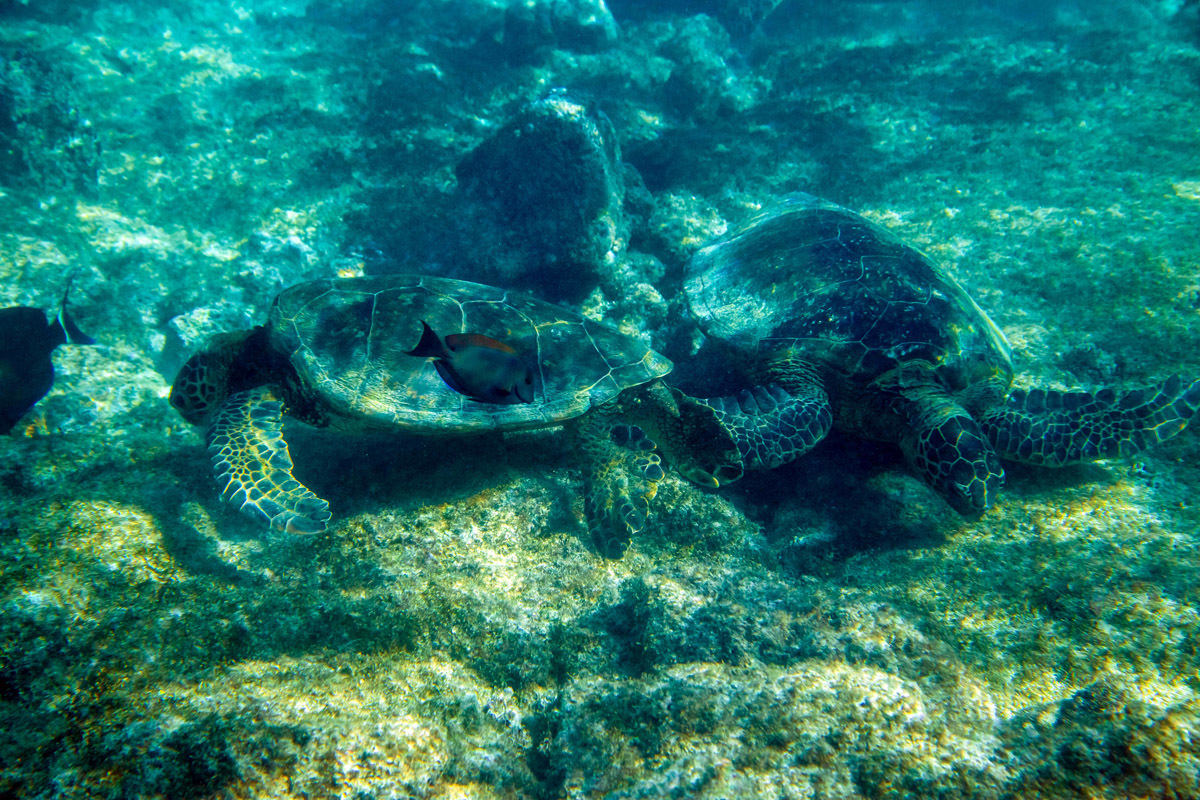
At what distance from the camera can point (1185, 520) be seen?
2580 mm

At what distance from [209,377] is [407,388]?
1.75 metres

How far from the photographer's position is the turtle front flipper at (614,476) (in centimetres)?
299

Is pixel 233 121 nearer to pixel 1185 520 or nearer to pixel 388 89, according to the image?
pixel 388 89

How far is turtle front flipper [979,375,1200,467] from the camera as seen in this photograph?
2.96 metres

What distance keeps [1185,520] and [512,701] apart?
3.86 meters

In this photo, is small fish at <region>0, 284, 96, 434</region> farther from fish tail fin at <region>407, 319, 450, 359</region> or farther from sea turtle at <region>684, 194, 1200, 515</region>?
sea turtle at <region>684, 194, 1200, 515</region>

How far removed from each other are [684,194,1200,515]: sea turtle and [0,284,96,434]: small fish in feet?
17.9

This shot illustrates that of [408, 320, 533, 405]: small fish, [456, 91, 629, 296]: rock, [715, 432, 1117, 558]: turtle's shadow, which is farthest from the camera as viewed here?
[456, 91, 629, 296]: rock

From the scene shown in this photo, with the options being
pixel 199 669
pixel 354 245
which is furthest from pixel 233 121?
pixel 199 669

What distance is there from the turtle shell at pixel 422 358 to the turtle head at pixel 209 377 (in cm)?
48

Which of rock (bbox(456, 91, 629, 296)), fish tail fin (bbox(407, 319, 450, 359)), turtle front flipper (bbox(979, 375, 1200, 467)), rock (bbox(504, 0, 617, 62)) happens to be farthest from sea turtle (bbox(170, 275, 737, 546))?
rock (bbox(504, 0, 617, 62))

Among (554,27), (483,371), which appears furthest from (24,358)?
(554,27)

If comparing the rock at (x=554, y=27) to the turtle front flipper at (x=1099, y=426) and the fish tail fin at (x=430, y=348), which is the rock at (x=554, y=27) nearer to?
the fish tail fin at (x=430, y=348)

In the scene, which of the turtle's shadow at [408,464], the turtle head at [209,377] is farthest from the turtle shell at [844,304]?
the turtle head at [209,377]
